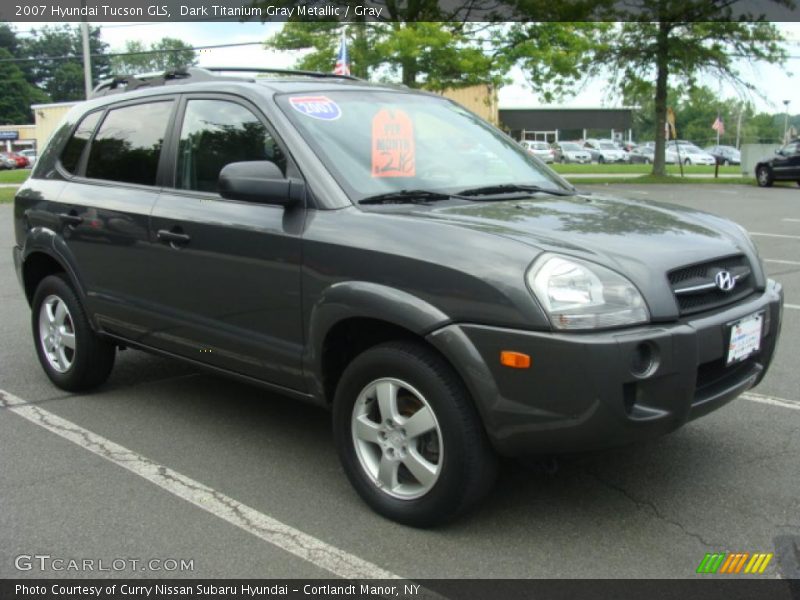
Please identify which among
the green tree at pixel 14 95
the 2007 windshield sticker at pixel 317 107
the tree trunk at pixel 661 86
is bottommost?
the 2007 windshield sticker at pixel 317 107

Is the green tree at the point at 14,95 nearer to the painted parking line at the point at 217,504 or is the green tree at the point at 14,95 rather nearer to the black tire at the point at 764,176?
the black tire at the point at 764,176

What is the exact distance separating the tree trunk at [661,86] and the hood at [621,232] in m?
26.8

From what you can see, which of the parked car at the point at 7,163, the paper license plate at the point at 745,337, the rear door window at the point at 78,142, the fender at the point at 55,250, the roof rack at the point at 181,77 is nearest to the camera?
the paper license plate at the point at 745,337

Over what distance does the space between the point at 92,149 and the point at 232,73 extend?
100cm

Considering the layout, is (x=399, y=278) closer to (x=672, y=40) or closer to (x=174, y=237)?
(x=174, y=237)

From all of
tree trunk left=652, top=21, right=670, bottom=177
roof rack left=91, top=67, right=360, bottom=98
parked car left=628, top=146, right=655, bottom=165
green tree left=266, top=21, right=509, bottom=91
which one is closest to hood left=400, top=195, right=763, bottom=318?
roof rack left=91, top=67, right=360, bottom=98

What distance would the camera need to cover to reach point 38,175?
17.6 feet

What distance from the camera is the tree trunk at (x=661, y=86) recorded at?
2841 cm

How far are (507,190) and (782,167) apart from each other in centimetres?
2429

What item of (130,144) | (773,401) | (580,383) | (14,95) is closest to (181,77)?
(130,144)

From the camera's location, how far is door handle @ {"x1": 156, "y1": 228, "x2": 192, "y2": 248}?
4.11 m

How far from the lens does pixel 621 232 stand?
3.36m

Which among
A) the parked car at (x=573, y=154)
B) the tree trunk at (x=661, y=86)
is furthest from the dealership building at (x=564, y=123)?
the tree trunk at (x=661, y=86)

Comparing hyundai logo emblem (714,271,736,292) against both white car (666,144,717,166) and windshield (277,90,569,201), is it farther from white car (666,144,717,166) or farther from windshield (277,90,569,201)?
white car (666,144,717,166)
